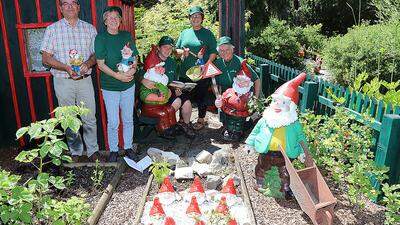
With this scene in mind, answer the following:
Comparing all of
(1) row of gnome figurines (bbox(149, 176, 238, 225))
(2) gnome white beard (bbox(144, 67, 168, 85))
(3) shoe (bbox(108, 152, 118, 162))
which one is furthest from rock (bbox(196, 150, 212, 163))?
(2) gnome white beard (bbox(144, 67, 168, 85))

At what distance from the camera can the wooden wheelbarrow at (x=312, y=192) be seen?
3.71 metres

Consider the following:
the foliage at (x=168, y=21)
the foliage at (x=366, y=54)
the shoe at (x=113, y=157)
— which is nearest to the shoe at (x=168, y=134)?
the shoe at (x=113, y=157)

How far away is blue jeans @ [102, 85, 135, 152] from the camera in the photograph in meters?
5.00

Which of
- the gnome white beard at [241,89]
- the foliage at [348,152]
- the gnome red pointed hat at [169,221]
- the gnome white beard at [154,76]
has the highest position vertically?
the gnome white beard at [154,76]

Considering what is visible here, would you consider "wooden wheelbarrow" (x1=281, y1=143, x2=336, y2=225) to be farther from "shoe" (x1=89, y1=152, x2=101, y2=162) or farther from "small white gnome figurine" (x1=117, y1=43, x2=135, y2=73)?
"shoe" (x1=89, y1=152, x2=101, y2=162)

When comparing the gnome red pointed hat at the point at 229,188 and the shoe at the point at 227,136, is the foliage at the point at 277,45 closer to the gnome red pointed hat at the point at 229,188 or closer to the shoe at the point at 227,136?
the shoe at the point at 227,136

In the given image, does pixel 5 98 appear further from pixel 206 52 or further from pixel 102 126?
pixel 206 52

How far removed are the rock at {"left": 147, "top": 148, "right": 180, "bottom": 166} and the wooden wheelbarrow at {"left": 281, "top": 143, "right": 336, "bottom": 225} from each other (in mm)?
1624

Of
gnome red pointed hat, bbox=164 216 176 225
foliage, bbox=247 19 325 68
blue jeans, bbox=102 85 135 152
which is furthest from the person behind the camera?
foliage, bbox=247 19 325 68

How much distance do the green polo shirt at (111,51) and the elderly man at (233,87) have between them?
5.03 feet

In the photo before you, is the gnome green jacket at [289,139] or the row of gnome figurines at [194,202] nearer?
the row of gnome figurines at [194,202]

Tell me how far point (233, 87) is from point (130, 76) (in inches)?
65.9

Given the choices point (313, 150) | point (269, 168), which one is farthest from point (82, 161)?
point (313, 150)

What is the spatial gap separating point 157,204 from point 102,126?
2.00 meters
